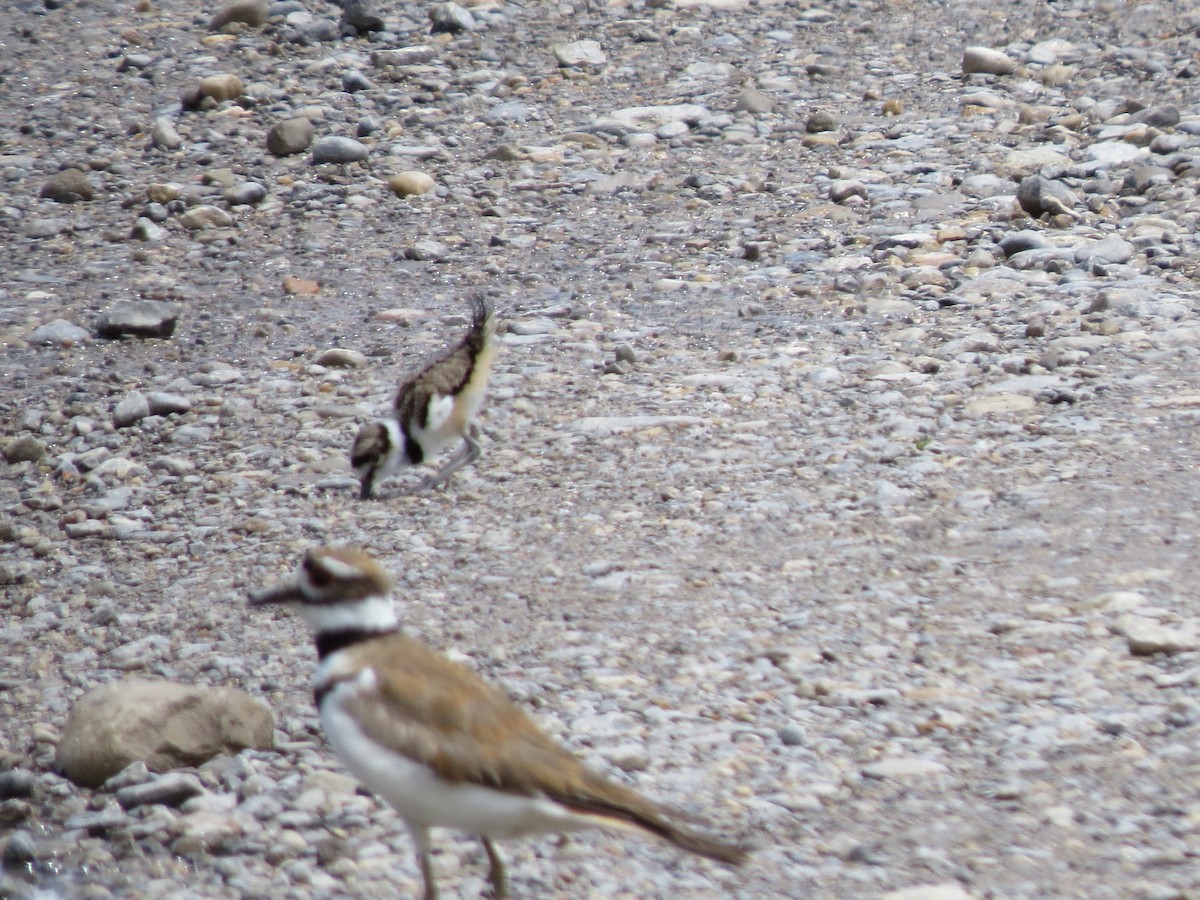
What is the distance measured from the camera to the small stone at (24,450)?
288 inches

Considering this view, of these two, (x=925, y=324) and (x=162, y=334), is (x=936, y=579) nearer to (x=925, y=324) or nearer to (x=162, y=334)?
(x=925, y=324)

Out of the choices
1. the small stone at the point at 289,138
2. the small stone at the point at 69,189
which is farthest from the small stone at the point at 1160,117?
the small stone at the point at 69,189

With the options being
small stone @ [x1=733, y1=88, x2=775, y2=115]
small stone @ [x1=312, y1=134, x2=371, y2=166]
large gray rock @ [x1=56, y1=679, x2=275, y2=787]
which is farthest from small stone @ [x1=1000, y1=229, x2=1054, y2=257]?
large gray rock @ [x1=56, y1=679, x2=275, y2=787]

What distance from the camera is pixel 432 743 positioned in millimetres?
3666

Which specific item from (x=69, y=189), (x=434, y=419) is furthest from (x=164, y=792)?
(x=69, y=189)

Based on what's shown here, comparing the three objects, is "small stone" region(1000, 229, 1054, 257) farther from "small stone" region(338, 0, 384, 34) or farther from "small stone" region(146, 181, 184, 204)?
"small stone" region(338, 0, 384, 34)

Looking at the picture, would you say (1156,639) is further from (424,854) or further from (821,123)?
(821,123)

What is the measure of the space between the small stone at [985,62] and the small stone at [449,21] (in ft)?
12.4

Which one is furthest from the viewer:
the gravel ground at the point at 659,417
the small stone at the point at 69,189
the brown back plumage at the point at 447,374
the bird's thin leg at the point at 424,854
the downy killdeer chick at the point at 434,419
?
the small stone at the point at 69,189

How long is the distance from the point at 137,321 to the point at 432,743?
17.6 ft

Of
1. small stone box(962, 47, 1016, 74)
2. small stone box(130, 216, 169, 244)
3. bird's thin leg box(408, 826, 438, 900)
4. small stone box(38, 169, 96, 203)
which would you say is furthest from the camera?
small stone box(962, 47, 1016, 74)

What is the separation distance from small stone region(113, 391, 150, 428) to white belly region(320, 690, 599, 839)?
4105 millimetres

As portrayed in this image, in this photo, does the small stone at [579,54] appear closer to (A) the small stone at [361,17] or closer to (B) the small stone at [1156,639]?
(A) the small stone at [361,17]

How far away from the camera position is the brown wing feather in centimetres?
354
